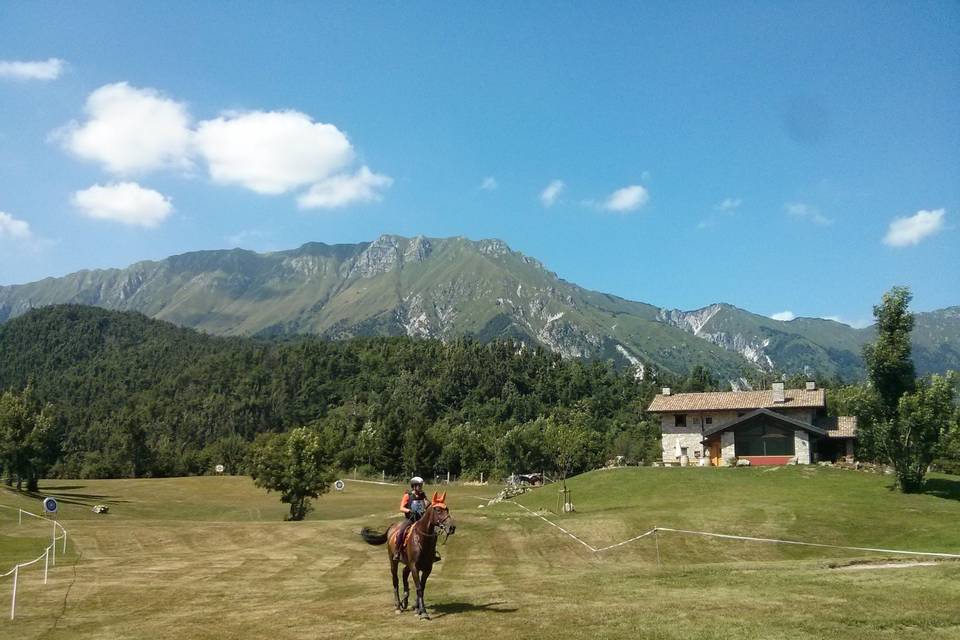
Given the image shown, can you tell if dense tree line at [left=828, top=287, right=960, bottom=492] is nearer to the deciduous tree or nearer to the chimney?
the chimney

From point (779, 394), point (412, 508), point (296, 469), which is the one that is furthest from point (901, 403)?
point (296, 469)

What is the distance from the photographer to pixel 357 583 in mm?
26266

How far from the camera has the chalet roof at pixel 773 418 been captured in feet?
222

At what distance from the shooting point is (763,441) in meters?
70.3

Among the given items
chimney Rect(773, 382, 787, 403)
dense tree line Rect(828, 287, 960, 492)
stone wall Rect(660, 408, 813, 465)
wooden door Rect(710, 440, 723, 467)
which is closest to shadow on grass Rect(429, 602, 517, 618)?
dense tree line Rect(828, 287, 960, 492)

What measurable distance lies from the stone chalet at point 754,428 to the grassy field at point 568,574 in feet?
27.2

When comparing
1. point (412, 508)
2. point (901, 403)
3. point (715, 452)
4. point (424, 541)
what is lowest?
point (715, 452)

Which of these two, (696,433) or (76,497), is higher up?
(696,433)

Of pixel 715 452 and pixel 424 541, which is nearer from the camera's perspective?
pixel 424 541

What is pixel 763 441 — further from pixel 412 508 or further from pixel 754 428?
pixel 412 508

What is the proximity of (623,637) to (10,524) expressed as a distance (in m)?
55.5

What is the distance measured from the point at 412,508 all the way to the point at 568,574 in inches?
415

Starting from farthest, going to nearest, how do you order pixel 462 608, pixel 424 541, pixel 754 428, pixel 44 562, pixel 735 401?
pixel 735 401 → pixel 754 428 → pixel 44 562 → pixel 462 608 → pixel 424 541

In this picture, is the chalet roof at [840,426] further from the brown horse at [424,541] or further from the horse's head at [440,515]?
the horse's head at [440,515]
